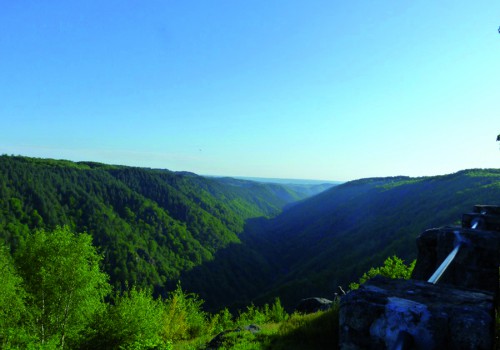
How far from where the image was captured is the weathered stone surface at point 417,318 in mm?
1843

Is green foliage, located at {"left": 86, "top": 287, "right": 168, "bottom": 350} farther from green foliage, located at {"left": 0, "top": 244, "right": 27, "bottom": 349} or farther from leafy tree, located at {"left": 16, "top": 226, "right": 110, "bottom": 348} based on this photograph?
green foliage, located at {"left": 0, "top": 244, "right": 27, "bottom": 349}

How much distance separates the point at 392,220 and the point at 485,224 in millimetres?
177963

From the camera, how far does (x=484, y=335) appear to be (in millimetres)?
1789

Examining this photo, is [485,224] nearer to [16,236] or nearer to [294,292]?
[294,292]

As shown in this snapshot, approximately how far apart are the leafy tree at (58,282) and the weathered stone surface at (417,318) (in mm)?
34842

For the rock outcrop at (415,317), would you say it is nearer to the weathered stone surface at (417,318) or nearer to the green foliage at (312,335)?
the weathered stone surface at (417,318)

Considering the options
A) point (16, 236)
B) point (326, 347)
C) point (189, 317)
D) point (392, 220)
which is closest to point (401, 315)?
point (326, 347)

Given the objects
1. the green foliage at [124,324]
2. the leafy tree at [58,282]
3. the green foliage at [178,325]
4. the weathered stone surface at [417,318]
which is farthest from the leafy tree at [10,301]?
the weathered stone surface at [417,318]

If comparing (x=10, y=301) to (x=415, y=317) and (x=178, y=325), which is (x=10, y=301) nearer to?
(x=178, y=325)

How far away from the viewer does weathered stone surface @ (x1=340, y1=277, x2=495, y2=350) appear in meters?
1.84

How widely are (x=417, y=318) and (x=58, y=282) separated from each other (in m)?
37.7

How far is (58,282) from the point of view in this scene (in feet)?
103

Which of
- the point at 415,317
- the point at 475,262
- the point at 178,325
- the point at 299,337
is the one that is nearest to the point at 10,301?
the point at 178,325

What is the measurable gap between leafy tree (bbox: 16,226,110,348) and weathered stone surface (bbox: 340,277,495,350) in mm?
34842
